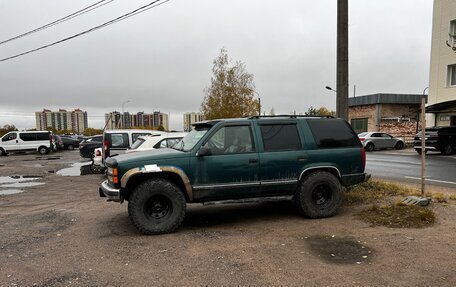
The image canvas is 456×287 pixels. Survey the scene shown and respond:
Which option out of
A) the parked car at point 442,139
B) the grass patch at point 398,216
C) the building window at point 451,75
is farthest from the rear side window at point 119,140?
the building window at point 451,75

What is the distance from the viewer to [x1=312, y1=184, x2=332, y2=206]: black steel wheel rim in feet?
21.2

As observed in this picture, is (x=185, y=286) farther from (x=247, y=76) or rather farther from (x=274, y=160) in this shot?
(x=247, y=76)

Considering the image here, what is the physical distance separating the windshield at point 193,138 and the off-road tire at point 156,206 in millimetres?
755

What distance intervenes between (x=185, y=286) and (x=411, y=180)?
962 cm

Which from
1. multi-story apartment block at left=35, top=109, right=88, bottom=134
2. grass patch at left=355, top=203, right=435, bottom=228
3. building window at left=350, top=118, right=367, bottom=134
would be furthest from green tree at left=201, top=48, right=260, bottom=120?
multi-story apartment block at left=35, top=109, right=88, bottom=134

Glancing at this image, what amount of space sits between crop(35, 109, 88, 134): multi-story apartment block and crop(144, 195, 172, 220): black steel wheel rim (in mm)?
126791

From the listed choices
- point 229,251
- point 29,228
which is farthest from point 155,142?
point 229,251

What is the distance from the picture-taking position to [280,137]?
6.32 meters

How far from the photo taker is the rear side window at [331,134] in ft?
21.3

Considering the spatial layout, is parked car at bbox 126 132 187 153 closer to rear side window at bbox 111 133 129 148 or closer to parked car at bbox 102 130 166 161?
parked car at bbox 102 130 166 161

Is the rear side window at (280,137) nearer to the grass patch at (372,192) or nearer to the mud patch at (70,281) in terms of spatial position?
the grass patch at (372,192)

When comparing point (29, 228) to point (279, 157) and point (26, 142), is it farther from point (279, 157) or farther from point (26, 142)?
point (26, 142)

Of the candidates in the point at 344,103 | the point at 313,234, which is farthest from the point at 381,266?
the point at 344,103

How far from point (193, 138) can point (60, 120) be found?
131872 millimetres
